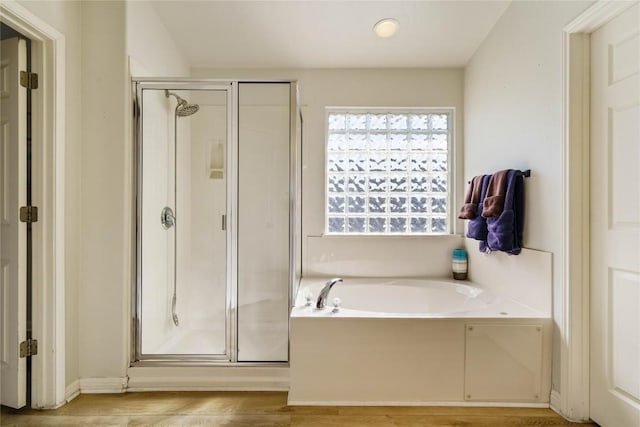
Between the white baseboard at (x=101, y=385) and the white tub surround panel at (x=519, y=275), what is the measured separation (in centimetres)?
232

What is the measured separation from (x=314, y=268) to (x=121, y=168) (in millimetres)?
1513

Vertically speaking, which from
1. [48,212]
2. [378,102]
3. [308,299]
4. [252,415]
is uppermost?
[378,102]

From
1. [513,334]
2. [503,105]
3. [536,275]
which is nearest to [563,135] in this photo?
[503,105]

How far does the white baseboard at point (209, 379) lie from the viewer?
73.4 inches

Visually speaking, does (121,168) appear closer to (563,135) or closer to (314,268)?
(314,268)

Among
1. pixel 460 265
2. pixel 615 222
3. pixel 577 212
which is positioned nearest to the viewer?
pixel 615 222

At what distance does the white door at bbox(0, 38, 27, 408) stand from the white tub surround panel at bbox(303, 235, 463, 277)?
172 centimetres

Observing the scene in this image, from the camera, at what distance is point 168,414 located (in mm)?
1648

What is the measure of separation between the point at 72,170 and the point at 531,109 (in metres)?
2.53

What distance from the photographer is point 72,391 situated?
1776mm

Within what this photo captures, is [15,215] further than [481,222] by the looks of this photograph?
No

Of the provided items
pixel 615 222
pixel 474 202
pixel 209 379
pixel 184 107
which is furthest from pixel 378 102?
pixel 209 379

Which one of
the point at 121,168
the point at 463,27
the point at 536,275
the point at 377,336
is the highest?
the point at 463,27

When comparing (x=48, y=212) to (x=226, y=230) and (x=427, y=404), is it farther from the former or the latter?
(x=427, y=404)
